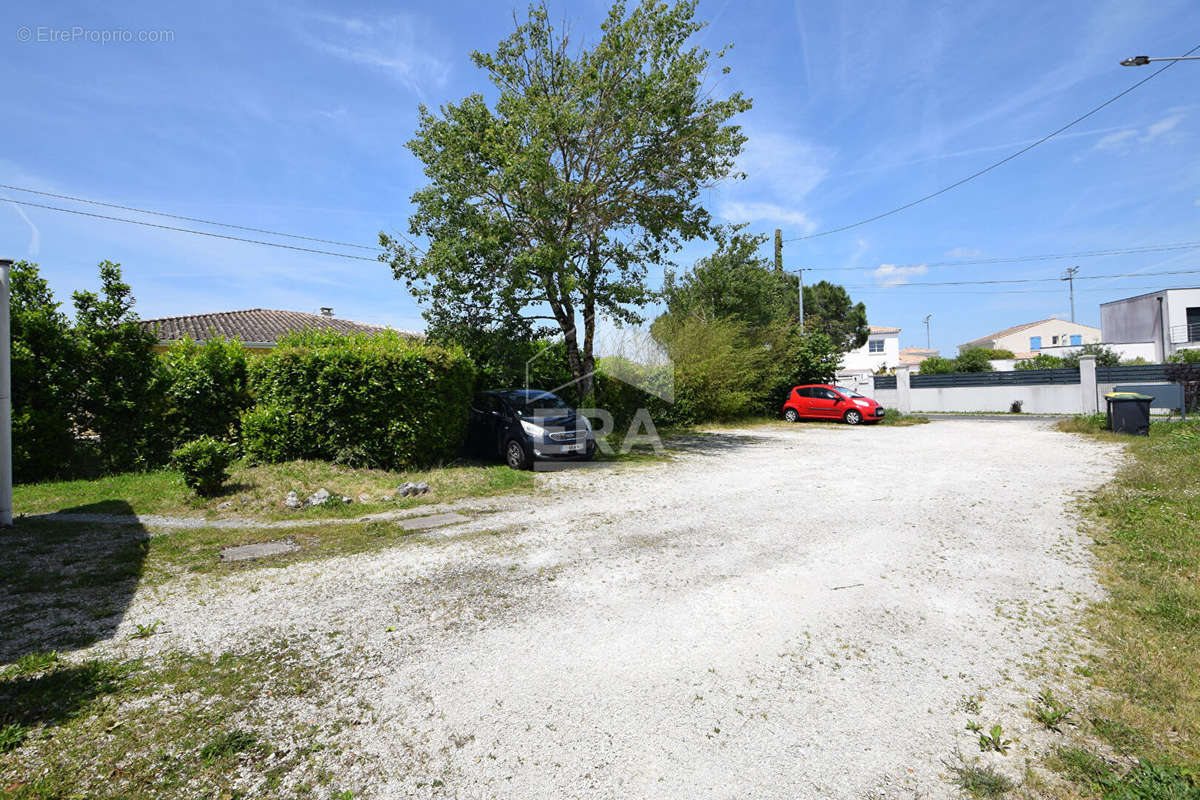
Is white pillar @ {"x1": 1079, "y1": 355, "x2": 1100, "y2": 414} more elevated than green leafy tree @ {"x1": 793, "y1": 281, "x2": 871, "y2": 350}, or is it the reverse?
green leafy tree @ {"x1": 793, "y1": 281, "x2": 871, "y2": 350}

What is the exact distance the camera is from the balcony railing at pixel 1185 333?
3797 cm

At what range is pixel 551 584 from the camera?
15.6 ft

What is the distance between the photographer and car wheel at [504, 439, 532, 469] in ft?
34.8

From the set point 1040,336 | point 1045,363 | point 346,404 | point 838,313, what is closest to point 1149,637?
point 346,404

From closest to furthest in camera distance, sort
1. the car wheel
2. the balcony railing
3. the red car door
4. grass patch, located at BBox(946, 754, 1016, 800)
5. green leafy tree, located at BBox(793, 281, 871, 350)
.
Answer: grass patch, located at BBox(946, 754, 1016, 800), the car wheel, the red car door, the balcony railing, green leafy tree, located at BBox(793, 281, 871, 350)

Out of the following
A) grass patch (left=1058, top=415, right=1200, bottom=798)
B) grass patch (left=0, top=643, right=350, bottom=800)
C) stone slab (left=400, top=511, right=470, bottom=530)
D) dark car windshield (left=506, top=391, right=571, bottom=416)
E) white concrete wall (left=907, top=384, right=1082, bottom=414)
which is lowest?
grass patch (left=1058, top=415, right=1200, bottom=798)

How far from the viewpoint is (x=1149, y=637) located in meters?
3.53

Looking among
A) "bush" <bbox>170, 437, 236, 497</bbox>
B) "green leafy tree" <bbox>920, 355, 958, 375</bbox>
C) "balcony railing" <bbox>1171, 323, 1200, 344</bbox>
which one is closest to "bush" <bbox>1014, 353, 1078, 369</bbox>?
"green leafy tree" <bbox>920, 355, 958, 375</bbox>

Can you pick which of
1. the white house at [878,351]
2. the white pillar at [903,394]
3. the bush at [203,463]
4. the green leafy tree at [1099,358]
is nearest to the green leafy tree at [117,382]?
the bush at [203,463]

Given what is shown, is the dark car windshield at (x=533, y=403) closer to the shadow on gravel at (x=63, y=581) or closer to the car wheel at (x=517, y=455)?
the car wheel at (x=517, y=455)

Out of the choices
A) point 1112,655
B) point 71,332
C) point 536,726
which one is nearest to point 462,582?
point 536,726

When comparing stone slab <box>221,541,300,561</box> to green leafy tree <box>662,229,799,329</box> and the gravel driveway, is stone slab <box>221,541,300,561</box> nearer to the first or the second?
the gravel driveway

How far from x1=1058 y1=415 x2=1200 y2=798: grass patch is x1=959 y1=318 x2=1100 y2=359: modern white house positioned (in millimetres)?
68808

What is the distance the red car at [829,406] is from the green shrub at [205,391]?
18.7m
